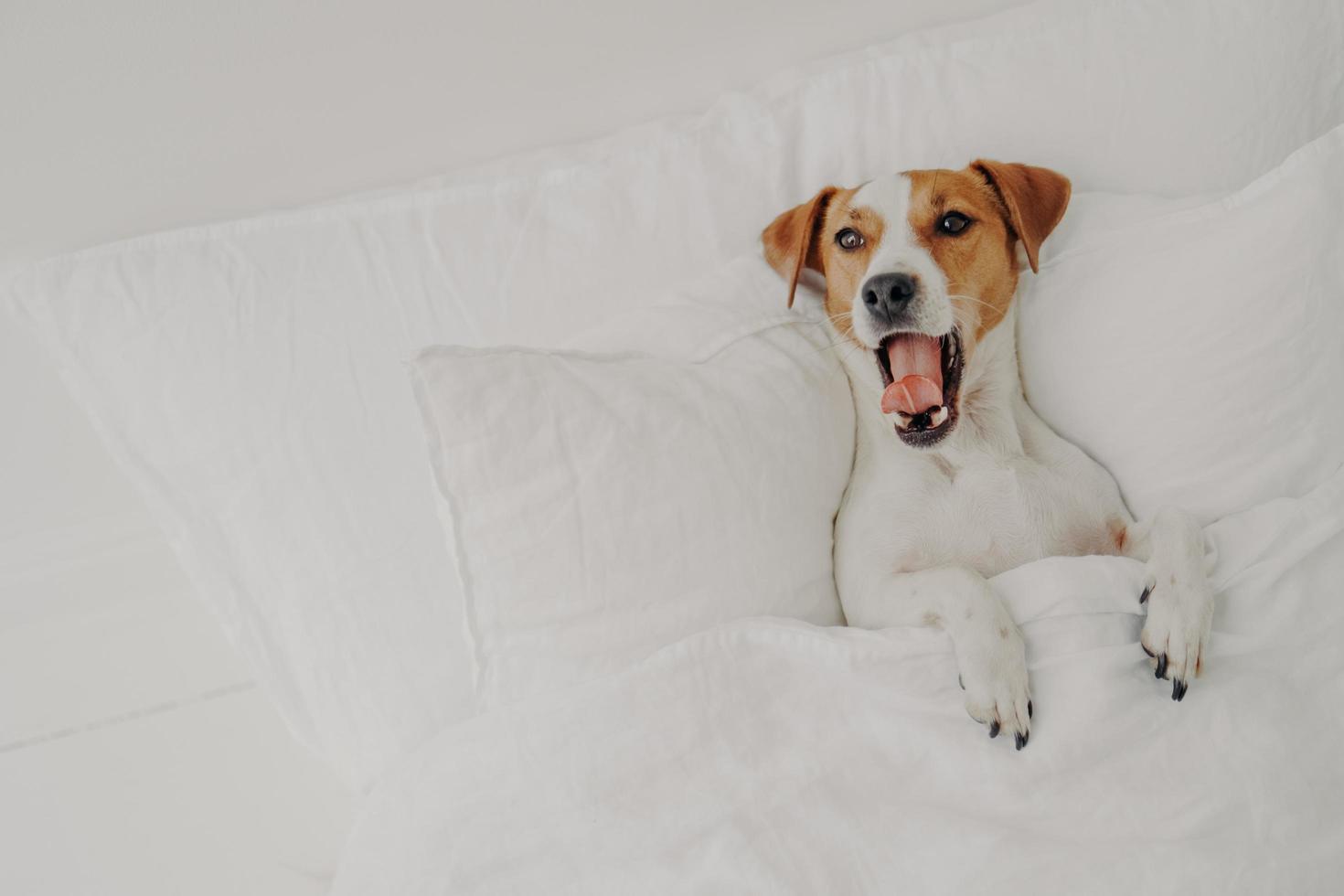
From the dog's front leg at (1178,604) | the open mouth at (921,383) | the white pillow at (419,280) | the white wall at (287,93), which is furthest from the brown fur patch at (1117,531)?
the white wall at (287,93)

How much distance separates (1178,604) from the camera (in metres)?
1.24

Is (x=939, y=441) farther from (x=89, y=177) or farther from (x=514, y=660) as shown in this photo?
(x=89, y=177)

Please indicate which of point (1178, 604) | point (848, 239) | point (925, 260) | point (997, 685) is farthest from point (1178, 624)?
point (848, 239)

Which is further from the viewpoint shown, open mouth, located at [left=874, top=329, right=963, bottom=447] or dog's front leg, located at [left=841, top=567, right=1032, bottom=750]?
open mouth, located at [left=874, top=329, right=963, bottom=447]

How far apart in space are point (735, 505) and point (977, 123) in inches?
32.1

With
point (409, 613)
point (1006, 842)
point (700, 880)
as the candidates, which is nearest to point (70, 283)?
point (409, 613)

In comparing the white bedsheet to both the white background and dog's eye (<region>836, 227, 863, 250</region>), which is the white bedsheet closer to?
dog's eye (<region>836, 227, 863, 250</region>)

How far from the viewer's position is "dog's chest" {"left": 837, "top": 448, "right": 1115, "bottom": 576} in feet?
4.73

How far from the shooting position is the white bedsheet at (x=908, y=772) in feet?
3.77

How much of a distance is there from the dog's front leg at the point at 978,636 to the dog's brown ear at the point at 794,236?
0.51m

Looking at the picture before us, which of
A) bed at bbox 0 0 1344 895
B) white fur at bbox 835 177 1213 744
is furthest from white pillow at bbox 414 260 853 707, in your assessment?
white fur at bbox 835 177 1213 744

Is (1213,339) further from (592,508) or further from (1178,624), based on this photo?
(592,508)

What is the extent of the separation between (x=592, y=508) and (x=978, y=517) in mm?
648

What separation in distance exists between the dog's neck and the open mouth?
3 centimetres
